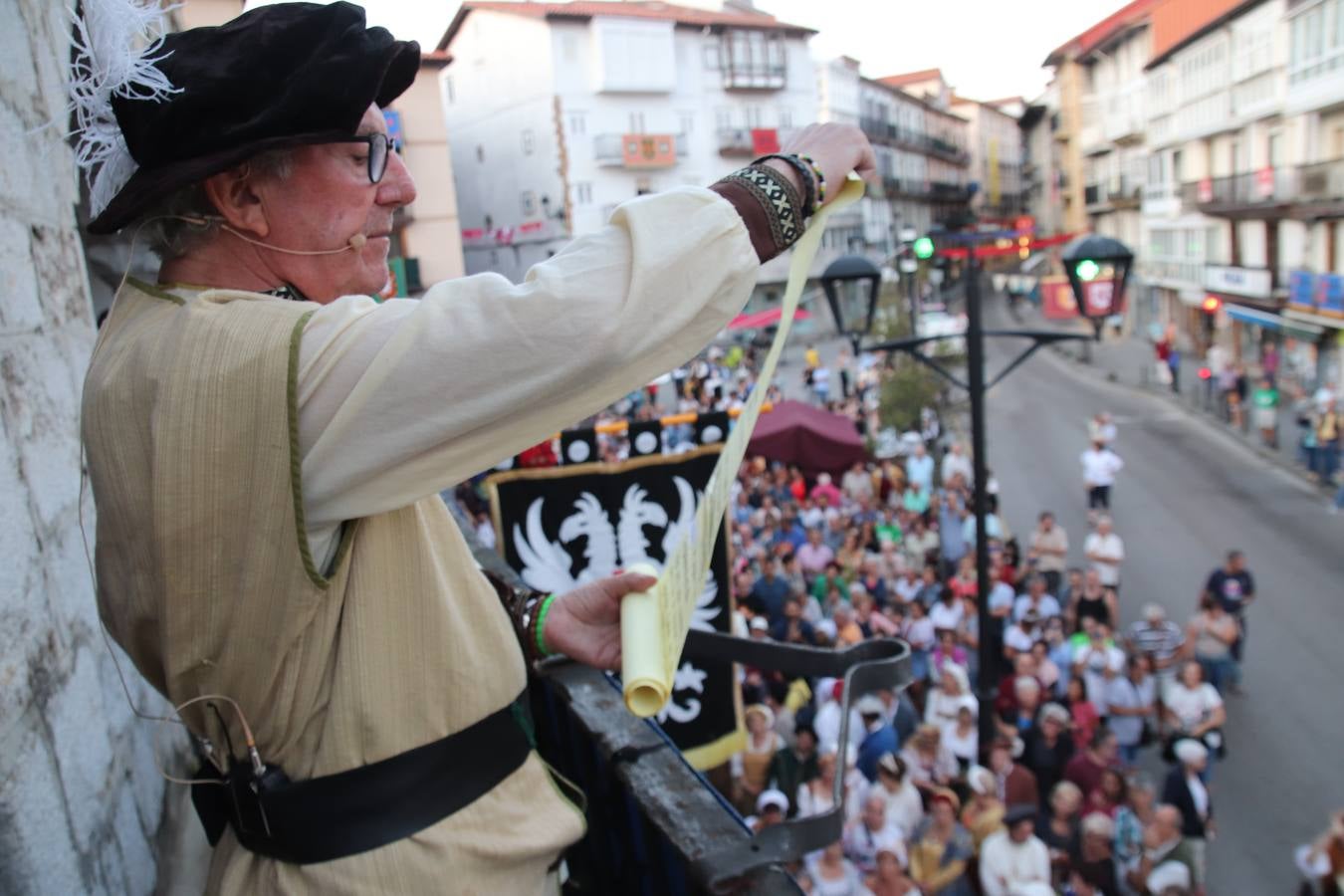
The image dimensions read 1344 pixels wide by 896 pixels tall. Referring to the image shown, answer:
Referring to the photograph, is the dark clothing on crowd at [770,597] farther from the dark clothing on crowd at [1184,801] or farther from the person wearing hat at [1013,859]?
the person wearing hat at [1013,859]

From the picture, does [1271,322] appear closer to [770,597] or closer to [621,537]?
[770,597]

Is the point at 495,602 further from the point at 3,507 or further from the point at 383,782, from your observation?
the point at 3,507

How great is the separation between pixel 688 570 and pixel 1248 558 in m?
14.8

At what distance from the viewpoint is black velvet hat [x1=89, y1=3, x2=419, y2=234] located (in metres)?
1.16

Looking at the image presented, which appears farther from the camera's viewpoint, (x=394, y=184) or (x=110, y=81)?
(x=394, y=184)

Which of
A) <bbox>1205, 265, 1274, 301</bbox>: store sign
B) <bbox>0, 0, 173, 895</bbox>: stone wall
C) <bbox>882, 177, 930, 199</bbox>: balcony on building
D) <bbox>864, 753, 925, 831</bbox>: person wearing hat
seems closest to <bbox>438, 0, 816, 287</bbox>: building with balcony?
<bbox>882, 177, 930, 199</bbox>: balcony on building

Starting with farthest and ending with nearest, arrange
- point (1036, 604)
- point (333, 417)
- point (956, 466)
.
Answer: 1. point (956, 466)
2. point (1036, 604)
3. point (333, 417)

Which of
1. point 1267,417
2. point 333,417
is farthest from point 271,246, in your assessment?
point 1267,417

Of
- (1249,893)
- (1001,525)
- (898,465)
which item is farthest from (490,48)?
(1249,893)

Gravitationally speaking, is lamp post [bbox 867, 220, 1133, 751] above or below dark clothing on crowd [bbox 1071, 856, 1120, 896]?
above

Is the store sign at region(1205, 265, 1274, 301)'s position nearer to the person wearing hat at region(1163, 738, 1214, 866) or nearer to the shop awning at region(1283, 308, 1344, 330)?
the shop awning at region(1283, 308, 1344, 330)

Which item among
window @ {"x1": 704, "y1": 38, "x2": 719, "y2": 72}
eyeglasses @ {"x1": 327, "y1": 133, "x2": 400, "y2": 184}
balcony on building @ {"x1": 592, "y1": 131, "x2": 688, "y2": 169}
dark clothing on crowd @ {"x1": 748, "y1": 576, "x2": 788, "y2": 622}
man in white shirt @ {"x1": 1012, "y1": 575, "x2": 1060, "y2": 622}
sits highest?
window @ {"x1": 704, "y1": 38, "x2": 719, "y2": 72}

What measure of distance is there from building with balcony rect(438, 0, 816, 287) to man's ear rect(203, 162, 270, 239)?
3120cm

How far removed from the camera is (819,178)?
1.28 m
